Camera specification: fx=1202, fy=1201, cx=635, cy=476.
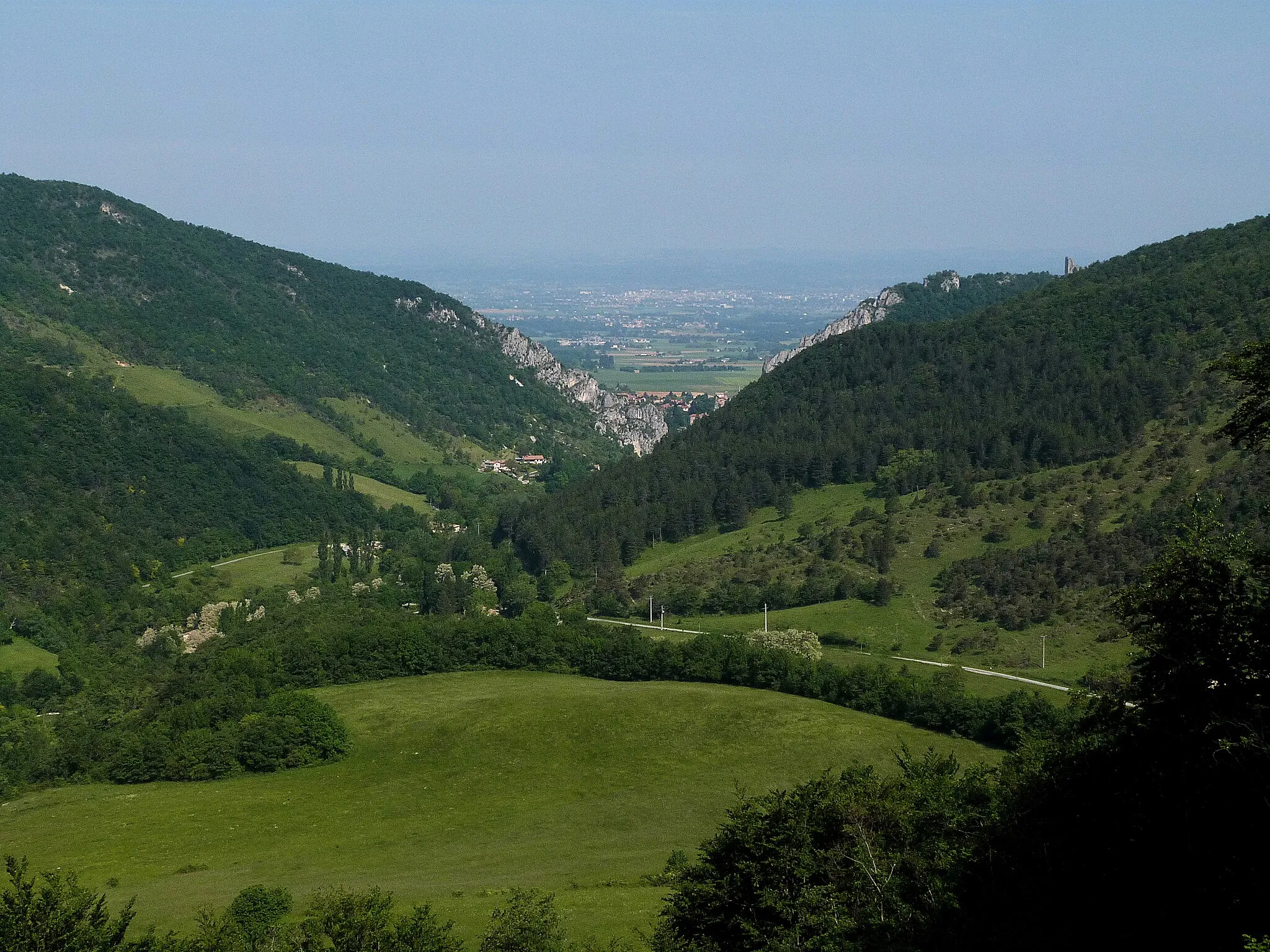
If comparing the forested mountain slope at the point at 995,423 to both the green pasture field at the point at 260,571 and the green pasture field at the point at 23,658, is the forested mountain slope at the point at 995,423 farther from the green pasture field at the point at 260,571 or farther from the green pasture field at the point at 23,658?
the green pasture field at the point at 23,658

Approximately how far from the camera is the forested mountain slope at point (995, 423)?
15662 cm

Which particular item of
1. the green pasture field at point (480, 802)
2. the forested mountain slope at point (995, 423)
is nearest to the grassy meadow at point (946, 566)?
the forested mountain slope at point (995, 423)

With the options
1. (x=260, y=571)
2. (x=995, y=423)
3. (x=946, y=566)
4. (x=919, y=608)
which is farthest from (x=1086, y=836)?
(x=260, y=571)

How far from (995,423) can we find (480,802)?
11311 cm

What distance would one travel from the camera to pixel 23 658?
458 ft

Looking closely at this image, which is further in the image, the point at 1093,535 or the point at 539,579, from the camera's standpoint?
the point at 539,579

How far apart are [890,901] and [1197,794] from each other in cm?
982

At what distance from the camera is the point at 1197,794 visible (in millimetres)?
29328

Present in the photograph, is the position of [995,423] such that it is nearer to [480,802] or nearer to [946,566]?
[946,566]

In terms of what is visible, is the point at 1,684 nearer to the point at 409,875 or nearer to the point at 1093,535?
the point at 409,875

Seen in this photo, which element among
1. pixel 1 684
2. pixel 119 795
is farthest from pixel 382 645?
pixel 1 684

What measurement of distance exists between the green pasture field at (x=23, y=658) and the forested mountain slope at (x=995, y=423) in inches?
2522

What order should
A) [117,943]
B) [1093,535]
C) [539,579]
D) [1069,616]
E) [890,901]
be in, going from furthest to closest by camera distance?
1. [539,579]
2. [1093,535]
3. [1069,616]
4. [117,943]
5. [890,901]

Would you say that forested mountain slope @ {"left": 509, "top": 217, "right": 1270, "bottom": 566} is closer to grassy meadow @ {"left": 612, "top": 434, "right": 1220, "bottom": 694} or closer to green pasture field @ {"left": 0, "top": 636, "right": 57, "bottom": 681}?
grassy meadow @ {"left": 612, "top": 434, "right": 1220, "bottom": 694}
